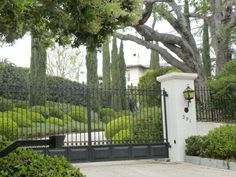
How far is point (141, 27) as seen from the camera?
1927 cm

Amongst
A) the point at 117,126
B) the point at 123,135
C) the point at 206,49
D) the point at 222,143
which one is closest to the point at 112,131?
the point at 117,126

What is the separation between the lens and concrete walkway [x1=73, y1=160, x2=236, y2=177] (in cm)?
897

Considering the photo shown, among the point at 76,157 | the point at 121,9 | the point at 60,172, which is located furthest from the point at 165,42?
the point at 60,172

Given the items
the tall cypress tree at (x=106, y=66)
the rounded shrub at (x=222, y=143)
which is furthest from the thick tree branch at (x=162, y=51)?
the tall cypress tree at (x=106, y=66)

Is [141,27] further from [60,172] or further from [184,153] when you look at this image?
[60,172]

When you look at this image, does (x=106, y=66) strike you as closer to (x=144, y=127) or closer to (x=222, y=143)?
(x=144, y=127)

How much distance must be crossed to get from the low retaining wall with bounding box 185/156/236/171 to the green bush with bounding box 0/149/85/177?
686 centimetres

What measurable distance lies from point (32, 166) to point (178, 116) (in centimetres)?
892

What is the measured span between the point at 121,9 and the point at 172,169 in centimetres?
643

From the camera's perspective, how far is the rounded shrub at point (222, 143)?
32.3 ft

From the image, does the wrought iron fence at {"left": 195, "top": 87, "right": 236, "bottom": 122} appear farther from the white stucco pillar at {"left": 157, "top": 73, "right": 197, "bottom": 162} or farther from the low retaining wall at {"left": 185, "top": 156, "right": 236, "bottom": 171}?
the low retaining wall at {"left": 185, "top": 156, "right": 236, "bottom": 171}

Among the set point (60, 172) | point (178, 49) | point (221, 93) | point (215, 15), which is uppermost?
point (215, 15)

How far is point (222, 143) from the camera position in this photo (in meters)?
10.0

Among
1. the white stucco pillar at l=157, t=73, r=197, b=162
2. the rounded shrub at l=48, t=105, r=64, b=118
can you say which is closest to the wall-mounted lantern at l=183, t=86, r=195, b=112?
the white stucco pillar at l=157, t=73, r=197, b=162
